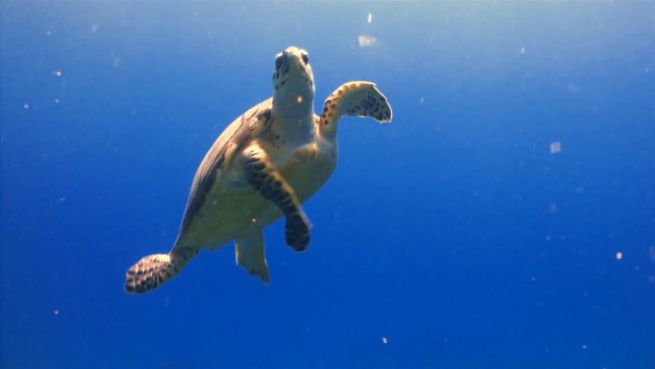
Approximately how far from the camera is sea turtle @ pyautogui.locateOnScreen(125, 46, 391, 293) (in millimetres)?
3414

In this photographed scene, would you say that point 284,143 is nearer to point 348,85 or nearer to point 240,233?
point 348,85

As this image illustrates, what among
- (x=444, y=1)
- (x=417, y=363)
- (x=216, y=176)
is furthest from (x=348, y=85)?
(x=444, y=1)

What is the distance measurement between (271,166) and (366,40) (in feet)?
68.7

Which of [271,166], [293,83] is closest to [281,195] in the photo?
[271,166]

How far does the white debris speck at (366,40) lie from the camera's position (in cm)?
2263

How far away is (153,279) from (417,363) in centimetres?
1557

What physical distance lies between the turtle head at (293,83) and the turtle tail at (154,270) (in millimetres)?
2225

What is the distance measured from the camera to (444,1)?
19719 millimetres

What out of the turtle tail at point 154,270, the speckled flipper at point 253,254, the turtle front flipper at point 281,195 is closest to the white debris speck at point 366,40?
the speckled flipper at point 253,254

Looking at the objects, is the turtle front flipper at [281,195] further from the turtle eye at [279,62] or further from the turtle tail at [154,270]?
the turtle tail at [154,270]

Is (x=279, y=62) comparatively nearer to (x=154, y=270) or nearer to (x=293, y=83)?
(x=293, y=83)

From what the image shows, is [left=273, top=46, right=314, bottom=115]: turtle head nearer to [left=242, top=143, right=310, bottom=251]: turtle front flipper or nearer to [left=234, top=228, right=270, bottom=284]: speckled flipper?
[left=242, top=143, right=310, bottom=251]: turtle front flipper

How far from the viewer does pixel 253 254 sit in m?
5.05

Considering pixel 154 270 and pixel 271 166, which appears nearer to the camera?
pixel 271 166
